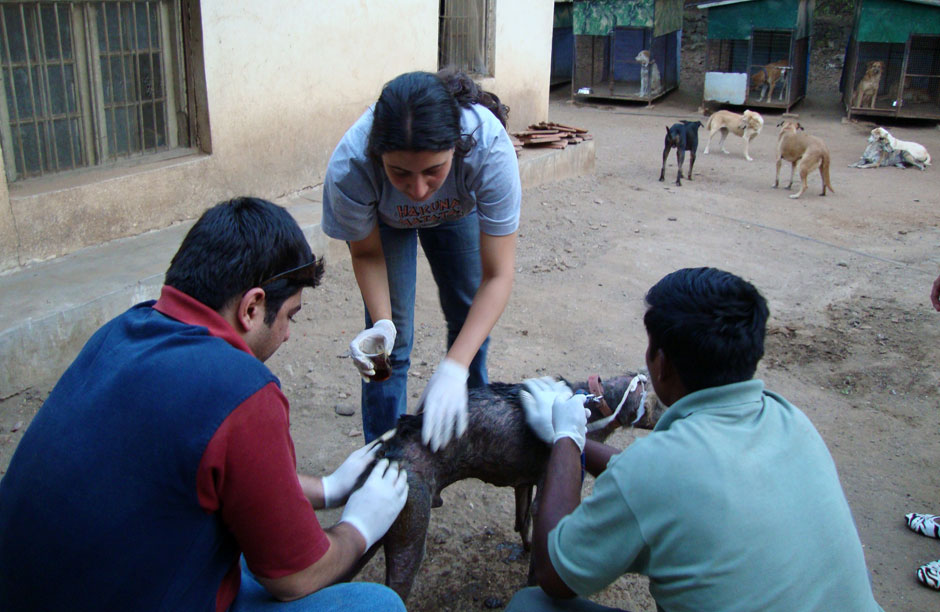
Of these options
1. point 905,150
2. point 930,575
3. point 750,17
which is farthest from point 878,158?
point 930,575

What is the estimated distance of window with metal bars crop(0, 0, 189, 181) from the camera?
4.57 m

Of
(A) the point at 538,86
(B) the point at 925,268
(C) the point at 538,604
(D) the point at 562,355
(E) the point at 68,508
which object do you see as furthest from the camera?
(A) the point at 538,86

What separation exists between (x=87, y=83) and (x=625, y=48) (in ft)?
44.3

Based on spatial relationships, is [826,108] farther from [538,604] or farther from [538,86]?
[538,604]

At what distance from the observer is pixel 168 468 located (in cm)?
142

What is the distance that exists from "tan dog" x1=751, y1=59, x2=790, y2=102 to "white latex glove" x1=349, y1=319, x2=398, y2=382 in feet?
45.7

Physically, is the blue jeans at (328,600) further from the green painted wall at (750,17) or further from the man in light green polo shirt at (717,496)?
the green painted wall at (750,17)

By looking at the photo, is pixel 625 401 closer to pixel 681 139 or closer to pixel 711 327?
pixel 711 327

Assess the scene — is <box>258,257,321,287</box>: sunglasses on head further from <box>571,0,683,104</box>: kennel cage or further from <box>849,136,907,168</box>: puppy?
<box>571,0,683,104</box>: kennel cage

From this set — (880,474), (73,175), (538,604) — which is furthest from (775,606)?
(73,175)

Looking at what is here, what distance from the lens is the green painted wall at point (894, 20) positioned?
12727 mm

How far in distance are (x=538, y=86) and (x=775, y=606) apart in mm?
8543

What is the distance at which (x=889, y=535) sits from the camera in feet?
10.3

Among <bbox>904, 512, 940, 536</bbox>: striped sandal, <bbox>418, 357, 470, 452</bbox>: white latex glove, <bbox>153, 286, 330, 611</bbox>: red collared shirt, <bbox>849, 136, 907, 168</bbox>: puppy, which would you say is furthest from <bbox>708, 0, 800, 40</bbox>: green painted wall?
<bbox>153, 286, 330, 611</bbox>: red collared shirt
